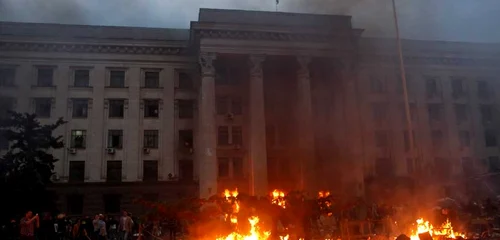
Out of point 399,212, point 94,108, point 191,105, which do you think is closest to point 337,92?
point 191,105

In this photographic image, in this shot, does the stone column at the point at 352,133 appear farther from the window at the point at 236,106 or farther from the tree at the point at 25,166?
the tree at the point at 25,166

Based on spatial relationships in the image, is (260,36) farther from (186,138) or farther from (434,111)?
(434,111)

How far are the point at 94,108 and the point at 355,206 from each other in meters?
19.5

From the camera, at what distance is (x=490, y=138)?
17.6 m

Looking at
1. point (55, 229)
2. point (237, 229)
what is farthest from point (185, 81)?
point (237, 229)

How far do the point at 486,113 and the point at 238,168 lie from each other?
1413cm

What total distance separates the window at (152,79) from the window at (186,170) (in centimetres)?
527

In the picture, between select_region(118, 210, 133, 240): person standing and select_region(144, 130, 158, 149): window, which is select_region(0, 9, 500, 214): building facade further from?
select_region(118, 210, 133, 240): person standing

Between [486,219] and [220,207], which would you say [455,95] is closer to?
[486,219]

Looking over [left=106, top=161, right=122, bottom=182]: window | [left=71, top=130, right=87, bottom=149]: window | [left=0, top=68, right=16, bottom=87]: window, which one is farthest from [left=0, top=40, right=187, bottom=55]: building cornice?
[left=106, top=161, right=122, bottom=182]: window

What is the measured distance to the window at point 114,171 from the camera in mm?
26047

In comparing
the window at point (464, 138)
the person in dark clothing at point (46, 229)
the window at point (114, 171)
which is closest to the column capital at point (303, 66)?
the window at point (464, 138)

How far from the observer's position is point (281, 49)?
83.9 ft

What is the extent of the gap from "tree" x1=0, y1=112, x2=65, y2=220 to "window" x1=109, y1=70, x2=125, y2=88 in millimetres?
9961
